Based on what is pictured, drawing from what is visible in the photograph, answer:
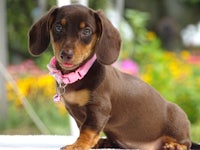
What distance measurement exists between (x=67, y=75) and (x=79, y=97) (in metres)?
0.09

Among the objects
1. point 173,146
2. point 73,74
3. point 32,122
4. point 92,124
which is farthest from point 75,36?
point 32,122

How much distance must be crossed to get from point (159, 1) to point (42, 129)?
5.13 meters

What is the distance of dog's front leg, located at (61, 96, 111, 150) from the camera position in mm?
2096

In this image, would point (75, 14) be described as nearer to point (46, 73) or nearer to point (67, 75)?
point (67, 75)

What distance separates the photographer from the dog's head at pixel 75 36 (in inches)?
80.5

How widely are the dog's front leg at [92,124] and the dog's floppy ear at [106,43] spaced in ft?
0.51

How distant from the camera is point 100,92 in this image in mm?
2182

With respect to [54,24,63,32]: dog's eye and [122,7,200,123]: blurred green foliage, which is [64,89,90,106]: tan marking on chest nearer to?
[54,24,63,32]: dog's eye

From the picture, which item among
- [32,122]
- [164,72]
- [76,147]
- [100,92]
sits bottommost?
[32,122]

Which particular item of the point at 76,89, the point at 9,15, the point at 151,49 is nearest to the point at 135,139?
the point at 76,89

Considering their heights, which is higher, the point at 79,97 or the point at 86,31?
the point at 86,31

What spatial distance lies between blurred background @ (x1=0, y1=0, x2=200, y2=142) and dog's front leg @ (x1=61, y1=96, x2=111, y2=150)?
2.08 metres

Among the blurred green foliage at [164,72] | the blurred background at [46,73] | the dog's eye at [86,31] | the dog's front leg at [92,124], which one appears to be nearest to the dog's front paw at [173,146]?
the dog's front leg at [92,124]

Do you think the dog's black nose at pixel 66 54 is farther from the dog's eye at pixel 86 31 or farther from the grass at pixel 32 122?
the grass at pixel 32 122
